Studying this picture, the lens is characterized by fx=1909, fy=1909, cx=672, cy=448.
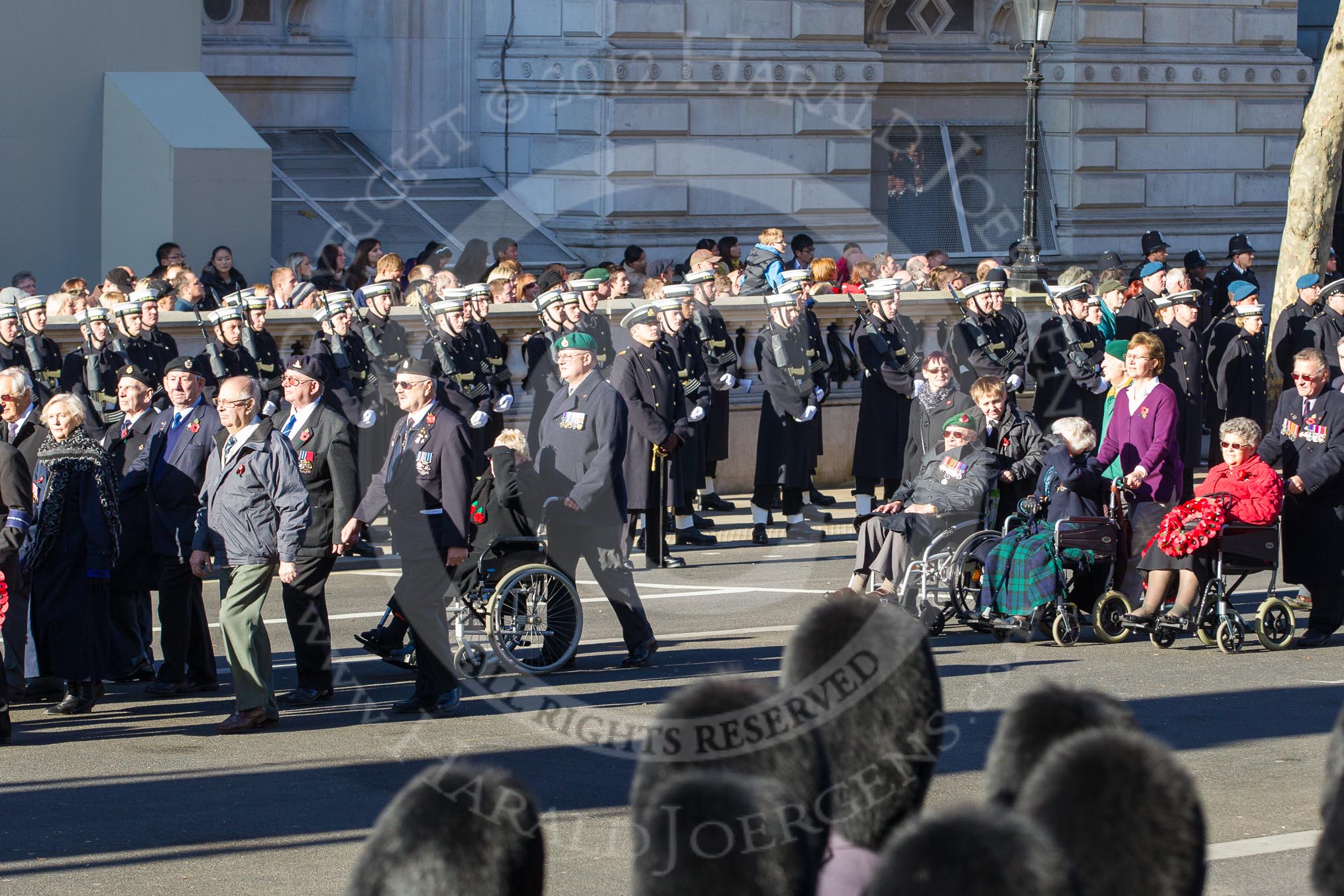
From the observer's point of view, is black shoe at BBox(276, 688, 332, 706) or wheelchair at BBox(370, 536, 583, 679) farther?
wheelchair at BBox(370, 536, 583, 679)

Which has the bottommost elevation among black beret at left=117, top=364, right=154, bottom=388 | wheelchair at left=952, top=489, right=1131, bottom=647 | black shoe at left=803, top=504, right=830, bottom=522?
wheelchair at left=952, top=489, right=1131, bottom=647

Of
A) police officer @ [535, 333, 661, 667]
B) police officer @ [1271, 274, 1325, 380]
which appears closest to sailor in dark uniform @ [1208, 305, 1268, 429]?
police officer @ [1271, 274, 1325, 380]

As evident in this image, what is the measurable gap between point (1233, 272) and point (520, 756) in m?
16.6

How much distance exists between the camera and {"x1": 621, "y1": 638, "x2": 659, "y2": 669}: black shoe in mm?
10266

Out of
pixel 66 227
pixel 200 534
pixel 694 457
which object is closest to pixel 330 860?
pixel 200 534

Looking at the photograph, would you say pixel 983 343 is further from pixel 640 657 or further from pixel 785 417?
pixel 640 657

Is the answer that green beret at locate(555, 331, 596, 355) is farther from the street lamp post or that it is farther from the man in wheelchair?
the street lamp post

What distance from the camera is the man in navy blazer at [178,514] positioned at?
966 cm

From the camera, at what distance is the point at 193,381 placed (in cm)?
995

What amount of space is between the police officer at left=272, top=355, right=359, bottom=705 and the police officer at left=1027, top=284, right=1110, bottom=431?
821cm

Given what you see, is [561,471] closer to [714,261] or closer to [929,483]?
[929,483]

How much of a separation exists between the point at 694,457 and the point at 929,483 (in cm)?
381

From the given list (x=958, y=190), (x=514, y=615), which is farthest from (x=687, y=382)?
(x=958, y=190)

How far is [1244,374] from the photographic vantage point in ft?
54.0
